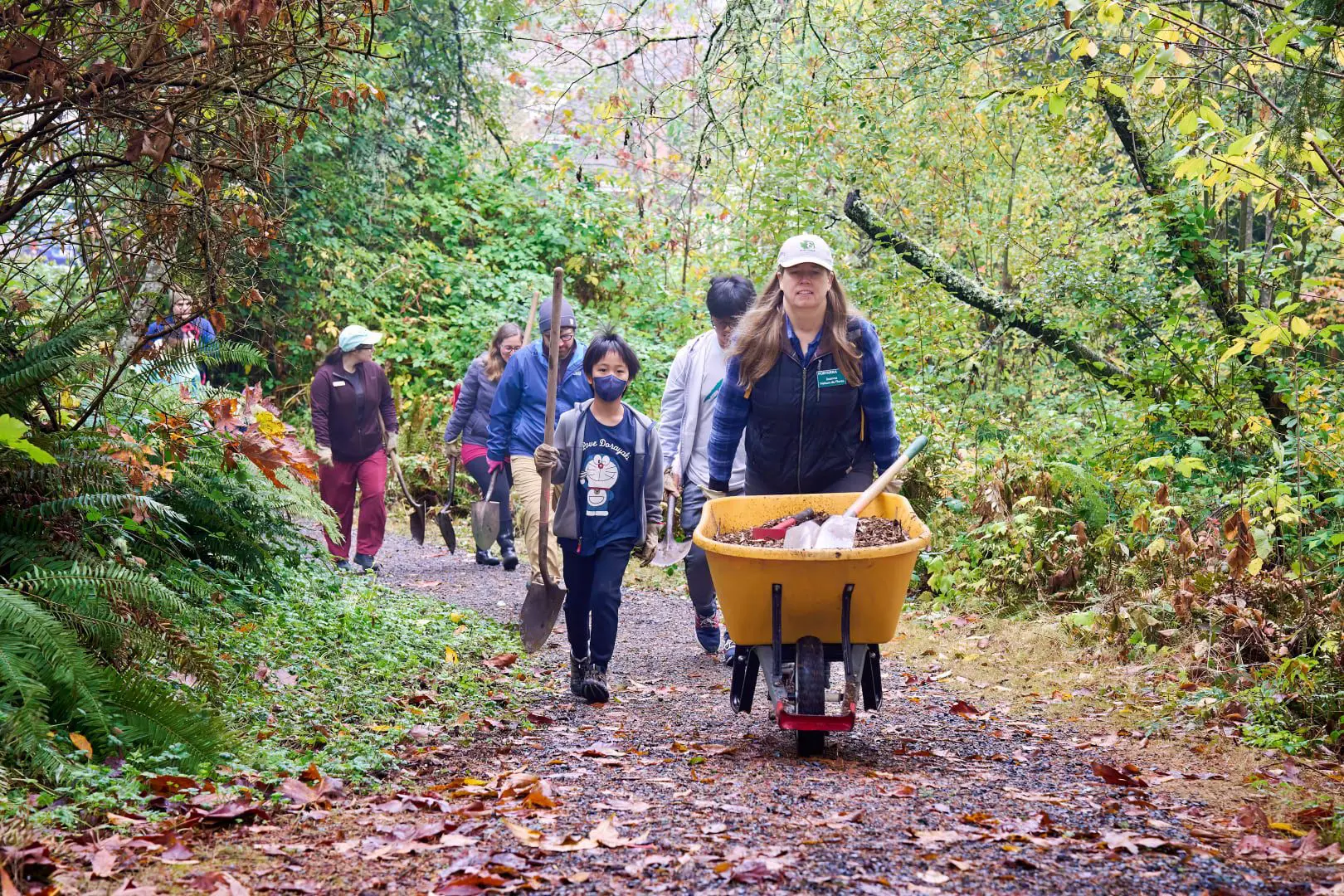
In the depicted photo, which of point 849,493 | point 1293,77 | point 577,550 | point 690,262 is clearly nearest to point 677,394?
point 577,550

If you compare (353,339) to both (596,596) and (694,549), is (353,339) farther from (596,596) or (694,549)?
(596,596)

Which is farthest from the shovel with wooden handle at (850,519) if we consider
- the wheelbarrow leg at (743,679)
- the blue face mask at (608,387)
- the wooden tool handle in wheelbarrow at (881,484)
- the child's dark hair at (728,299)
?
the child's dark hair at (728,299)

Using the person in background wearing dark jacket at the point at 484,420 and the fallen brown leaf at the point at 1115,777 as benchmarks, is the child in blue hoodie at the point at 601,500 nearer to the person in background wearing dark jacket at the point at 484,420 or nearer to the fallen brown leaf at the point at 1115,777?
the fallen brown leaf at the point at 1115,777

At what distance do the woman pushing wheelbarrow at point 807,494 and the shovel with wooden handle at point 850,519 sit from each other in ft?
0.05

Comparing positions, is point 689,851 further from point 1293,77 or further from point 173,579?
Result: point 1293,77

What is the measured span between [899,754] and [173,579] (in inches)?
147

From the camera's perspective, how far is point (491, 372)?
10609 mm

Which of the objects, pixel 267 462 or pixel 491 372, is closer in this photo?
pixel 267 462

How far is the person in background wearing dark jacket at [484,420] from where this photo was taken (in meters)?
10.5

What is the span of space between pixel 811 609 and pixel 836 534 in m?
0.37

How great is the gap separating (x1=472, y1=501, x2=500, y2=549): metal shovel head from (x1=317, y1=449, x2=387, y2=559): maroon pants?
773mm

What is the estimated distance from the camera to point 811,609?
4.80 meters

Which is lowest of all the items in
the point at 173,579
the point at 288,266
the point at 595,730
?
the point at 595,730

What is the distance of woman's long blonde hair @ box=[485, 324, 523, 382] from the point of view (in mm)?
10414
